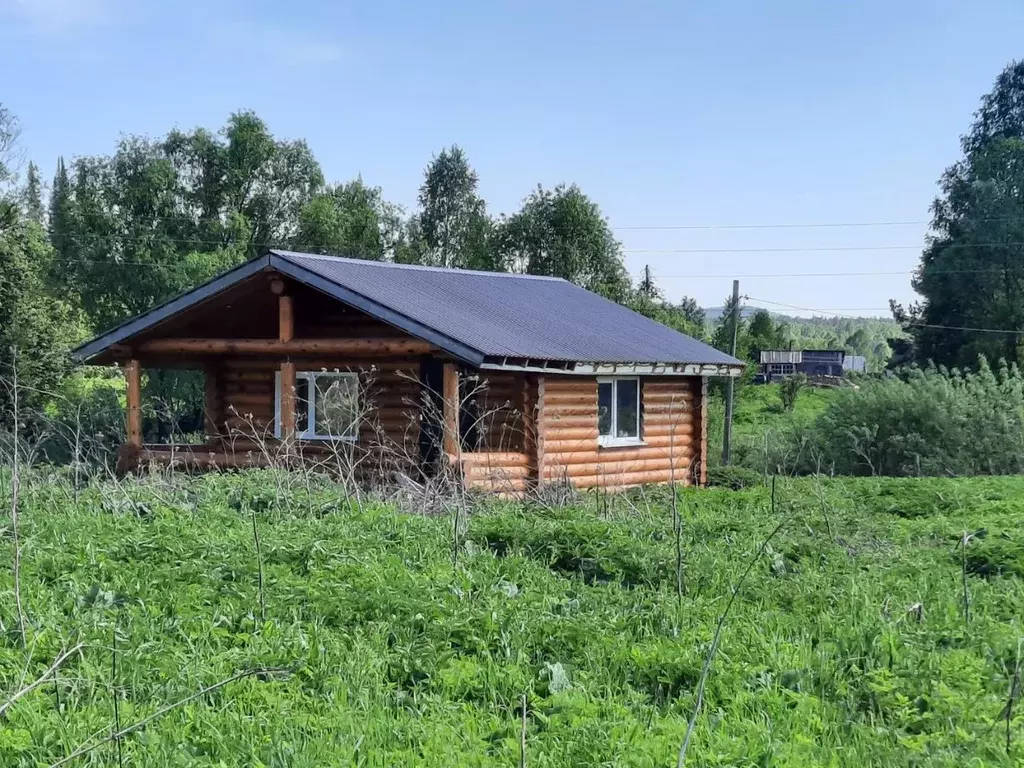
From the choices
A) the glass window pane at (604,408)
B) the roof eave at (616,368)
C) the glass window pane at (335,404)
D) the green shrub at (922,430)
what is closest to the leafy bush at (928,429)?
the green shrub at (922,430)

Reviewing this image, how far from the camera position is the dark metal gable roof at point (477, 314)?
1475cm

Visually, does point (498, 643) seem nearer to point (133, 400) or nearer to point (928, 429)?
point (133, 400)

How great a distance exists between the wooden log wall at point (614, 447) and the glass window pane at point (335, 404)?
3.32m

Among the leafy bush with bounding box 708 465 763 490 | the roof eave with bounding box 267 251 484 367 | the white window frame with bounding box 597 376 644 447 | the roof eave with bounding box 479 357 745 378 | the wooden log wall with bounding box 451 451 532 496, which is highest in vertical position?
the roof eave with bounding box 267 251 484 367

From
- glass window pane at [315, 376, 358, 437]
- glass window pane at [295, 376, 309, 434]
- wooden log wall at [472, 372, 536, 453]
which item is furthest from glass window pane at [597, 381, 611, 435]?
glass window pane at [295, 376, 309, 434]

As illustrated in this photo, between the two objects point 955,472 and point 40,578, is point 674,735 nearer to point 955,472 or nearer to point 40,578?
point 40,578

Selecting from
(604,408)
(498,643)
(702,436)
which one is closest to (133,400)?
(604,408)

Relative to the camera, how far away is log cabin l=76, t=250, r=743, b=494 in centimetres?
1509

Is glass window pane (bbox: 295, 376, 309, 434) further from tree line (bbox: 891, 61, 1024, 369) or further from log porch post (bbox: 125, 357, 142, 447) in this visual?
tree line (bbox: 891, 61, 1024, 369)

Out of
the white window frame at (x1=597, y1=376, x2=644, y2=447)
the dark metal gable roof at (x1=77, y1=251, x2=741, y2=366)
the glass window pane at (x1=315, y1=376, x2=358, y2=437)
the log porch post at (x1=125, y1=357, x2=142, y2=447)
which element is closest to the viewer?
the dark metal gable roof at (x1=77, y1=251, x2=741, y2=366)

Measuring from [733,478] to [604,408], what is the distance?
3.49 meters

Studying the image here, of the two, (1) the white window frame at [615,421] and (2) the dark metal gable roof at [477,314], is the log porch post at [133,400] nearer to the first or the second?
(2) the dark metal gable roof at [477,314]

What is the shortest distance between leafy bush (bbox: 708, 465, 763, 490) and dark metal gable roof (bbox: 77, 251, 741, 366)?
2.31 metres

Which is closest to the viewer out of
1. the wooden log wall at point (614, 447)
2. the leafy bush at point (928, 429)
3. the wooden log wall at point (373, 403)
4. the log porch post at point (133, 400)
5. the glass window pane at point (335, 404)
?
the wooden log wall at point (373, 403)
